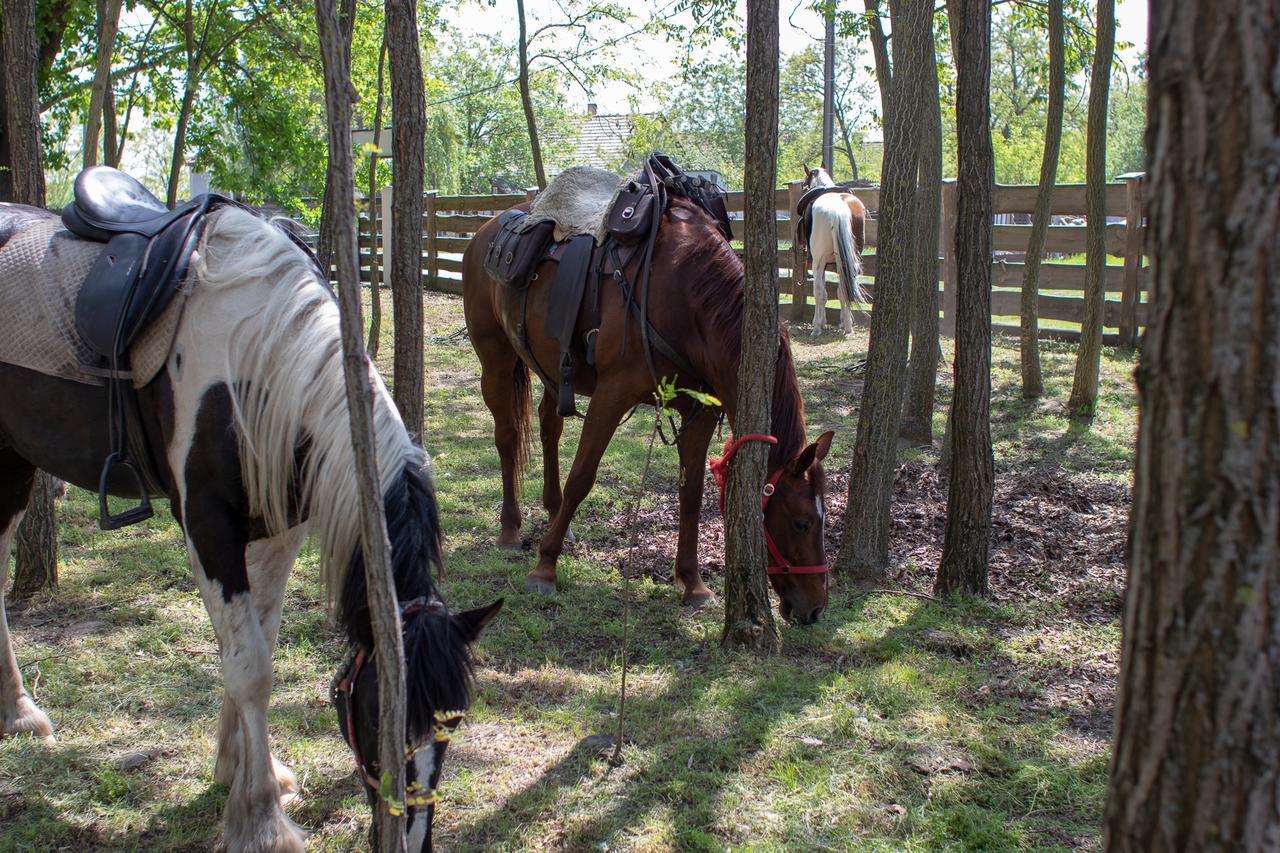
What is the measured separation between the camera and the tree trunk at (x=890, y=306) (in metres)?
4.52

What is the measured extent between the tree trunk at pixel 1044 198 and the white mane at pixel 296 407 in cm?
613

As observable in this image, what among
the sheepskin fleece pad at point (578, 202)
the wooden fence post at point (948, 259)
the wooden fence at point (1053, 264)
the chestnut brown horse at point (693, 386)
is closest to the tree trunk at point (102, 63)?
the wooden fence at point (1053, 264)

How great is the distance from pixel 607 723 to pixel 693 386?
1801 millimetres

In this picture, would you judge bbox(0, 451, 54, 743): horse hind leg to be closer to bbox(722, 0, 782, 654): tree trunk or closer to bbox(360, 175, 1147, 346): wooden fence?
bbox(722, 0, 782, 654): tree trunk

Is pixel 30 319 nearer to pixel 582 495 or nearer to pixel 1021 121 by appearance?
pixel 582 495

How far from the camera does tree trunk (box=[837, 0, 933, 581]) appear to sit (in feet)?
14.8

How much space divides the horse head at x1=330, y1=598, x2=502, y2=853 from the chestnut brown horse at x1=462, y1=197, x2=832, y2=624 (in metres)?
2.13

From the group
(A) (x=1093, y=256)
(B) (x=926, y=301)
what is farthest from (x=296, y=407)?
(A) (x=1093, y=256)

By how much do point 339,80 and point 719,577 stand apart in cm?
375

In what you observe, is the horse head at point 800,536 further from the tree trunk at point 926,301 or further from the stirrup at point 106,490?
the tree trunk at point 926,301

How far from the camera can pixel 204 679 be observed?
12.1 feet

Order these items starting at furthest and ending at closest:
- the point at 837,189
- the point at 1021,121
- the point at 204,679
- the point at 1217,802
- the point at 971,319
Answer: the point at 1021,121, the point at 837,189, the point at 971,319, the point at 204,679, the point at 1217,802

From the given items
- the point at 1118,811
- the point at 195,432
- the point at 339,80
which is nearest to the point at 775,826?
the point at 1118,811

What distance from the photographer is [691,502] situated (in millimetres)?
4688
